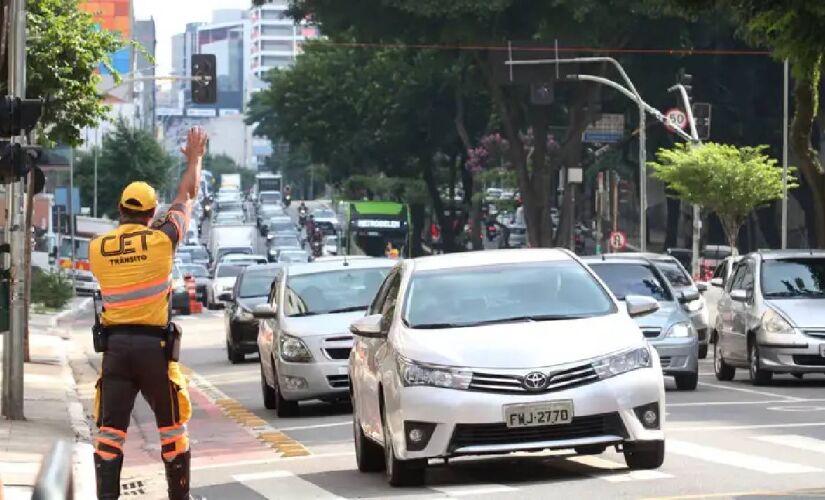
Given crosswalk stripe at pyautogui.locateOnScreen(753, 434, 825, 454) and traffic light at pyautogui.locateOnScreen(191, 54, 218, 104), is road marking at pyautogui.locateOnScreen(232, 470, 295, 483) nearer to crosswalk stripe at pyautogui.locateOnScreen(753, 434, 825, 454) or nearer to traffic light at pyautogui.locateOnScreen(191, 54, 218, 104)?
crosswalk stripe at pyautogui.locateOnScreen(753, 434, 825, 454)

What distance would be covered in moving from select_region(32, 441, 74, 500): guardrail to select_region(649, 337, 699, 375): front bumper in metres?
18.8

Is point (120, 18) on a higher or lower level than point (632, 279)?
higher

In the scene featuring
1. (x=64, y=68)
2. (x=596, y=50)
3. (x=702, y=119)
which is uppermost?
(x=596, y=50)

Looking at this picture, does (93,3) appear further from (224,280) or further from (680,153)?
(680,153)

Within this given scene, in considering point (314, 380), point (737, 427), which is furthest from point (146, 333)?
point (314, 380)

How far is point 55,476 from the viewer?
3.83 meters

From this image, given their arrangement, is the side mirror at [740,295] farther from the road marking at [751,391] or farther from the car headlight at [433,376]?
the car headlight at [433,376]

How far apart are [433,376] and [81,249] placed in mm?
75819

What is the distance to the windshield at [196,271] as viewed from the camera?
235ft

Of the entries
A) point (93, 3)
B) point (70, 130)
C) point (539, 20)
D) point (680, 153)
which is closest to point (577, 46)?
point (539, 20)

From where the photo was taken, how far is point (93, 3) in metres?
132

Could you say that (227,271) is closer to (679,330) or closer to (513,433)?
(679,330)

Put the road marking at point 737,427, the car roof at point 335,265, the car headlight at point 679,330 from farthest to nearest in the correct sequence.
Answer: the car headlight at point 679,330
the car roof at point 335,265
the road marking at point 737,427

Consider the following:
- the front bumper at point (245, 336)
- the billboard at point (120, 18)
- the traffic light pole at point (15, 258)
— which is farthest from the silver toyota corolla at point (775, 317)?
the billboard at point (120, 18)
